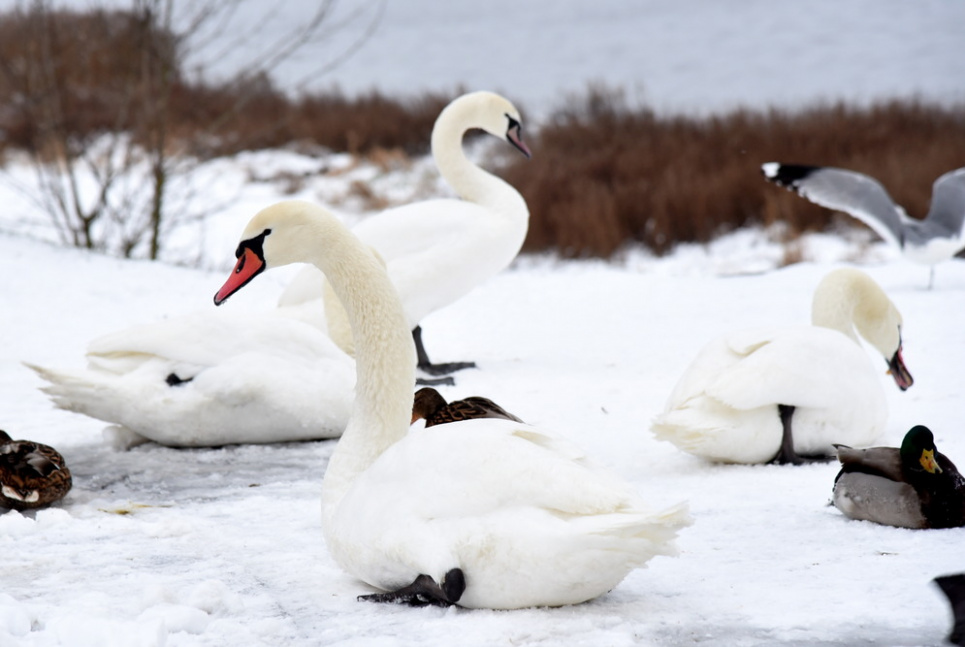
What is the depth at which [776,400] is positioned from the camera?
12.8ft

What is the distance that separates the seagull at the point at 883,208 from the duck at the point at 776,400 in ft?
16.0

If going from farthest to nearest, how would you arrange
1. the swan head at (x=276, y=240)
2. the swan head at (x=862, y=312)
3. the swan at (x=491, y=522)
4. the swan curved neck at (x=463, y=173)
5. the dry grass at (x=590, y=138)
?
1. the dry grass at (x=590, y=138)
2. the swan curved neck at (x=463, y=173)
3. the swan head at (x=862, y=312)
4. the swan head at (x=276, y=240)
5. the swan at (x=491, y=522)

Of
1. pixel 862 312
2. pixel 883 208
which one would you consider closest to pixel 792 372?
pixel 862 312

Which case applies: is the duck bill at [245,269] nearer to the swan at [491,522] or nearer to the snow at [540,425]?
the swan at [491,522]

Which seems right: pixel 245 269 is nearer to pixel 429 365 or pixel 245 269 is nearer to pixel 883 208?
pixel 429 365

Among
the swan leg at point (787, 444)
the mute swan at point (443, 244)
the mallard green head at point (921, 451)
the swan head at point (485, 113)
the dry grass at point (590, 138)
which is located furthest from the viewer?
the dry grass at point (590, 138)

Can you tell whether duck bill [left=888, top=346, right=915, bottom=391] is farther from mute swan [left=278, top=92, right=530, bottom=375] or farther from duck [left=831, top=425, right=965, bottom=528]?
mute swan [left=278, top=92, right=530, bottom=375]

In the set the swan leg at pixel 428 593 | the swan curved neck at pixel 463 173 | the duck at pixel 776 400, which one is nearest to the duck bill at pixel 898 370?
the duck at pixel 776 400

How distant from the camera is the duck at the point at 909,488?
3156mm

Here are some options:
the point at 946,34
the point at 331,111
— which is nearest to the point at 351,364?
the point at 331,111

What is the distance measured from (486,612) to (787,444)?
193 cm

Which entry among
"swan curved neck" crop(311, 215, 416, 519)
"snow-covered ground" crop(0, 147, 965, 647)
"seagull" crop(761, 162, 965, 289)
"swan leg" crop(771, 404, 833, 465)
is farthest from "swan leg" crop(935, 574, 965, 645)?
"seagull" crop(761, 162, 965, 289)

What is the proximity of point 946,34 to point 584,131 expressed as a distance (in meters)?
36.6

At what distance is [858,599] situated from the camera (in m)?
2.56
